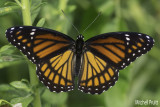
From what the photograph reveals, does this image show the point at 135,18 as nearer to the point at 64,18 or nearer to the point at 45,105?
the point at 64,18

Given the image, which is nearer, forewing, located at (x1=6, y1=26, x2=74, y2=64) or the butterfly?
forewing, located at (x1=6, y1=26, x2=74, y2=64)

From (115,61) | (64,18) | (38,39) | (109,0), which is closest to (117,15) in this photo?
(109,0)

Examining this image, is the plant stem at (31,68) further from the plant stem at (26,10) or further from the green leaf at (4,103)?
the green leaf at (4,103)

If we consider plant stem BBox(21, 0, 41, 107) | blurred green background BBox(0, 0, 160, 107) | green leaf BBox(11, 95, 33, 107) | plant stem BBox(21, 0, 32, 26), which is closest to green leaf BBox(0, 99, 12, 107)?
green leaf BBox(11, 95, 33, 107)

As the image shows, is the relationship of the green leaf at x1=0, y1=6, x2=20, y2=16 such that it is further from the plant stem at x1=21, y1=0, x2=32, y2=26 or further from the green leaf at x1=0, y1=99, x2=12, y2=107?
the green leaf at x1=0, y1=99, x2=12, y2=107

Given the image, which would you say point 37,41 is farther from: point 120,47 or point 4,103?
point 120,47

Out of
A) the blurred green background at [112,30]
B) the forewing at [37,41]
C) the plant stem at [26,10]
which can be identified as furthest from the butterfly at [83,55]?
the blurred green background at [112,30]
